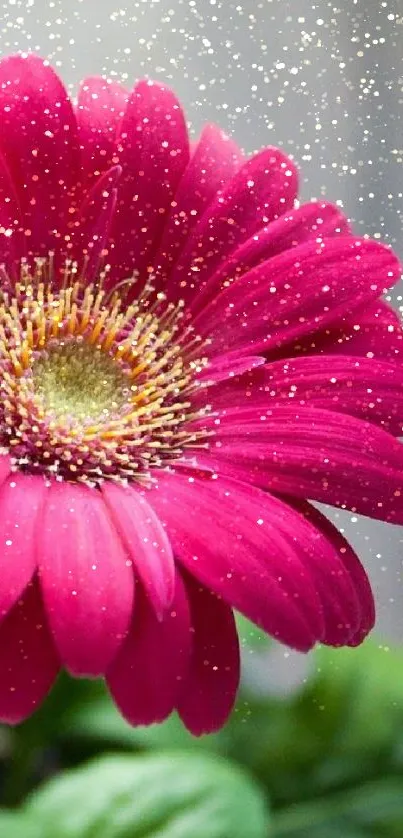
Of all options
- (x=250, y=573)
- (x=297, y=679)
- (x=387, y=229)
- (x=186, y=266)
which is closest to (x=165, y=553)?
(x=250, y=573)

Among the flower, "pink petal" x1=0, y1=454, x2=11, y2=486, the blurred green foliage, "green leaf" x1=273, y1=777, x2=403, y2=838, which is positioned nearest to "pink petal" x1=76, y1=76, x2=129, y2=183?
the flower

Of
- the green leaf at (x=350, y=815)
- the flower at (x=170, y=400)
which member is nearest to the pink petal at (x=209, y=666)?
the flower at (x=170, y=400)

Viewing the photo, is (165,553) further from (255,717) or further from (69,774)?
(255,717)

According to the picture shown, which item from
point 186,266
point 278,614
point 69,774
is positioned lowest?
point 69,774

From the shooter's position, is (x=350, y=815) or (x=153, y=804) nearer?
(x=153, y=804)

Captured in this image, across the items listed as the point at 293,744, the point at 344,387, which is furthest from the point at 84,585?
the point at 293,744

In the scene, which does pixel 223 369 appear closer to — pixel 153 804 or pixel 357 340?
pixel 357 340
